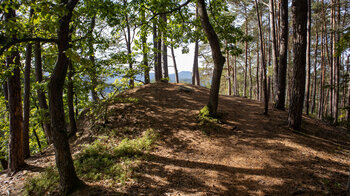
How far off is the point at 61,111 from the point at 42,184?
2.71 metres

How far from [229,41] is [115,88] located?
5.39m

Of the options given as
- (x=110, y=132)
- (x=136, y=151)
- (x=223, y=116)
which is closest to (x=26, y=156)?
(x=110, y=132)

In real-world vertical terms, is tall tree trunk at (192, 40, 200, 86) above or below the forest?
above

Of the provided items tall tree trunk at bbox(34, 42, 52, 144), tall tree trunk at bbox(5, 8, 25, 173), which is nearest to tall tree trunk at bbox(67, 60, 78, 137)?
tall tree trunk at bbox(34, 42, 52, 144)

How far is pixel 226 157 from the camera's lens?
211 inches

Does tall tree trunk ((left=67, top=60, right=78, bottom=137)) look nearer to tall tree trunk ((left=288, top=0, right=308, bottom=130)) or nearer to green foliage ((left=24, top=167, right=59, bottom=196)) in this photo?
green foliage ((left=24, top=167, right=59, bottom=196))

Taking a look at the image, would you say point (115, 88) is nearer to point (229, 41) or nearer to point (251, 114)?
point (229, 41)

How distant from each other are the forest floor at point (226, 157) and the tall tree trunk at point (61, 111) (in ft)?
2.40

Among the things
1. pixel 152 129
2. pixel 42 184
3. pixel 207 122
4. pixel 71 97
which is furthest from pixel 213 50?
pixel 42 184

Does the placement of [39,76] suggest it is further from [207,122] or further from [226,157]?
[226,157]

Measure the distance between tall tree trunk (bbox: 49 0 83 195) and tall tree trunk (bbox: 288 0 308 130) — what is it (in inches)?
295

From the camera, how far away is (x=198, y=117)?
299 inches

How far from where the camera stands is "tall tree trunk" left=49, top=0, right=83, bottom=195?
3.84 metres

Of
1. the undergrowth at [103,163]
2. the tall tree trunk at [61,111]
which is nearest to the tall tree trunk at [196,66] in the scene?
the undergrowth at [103,163]
